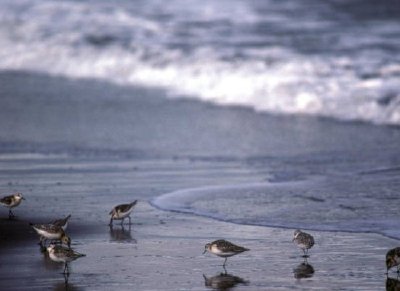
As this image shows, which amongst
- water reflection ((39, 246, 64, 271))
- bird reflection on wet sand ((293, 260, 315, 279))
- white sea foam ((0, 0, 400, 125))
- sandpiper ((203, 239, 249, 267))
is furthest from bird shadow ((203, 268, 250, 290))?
white sea foam ((0, 0, 400, 125))

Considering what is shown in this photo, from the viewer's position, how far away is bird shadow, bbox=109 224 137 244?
11930 mm

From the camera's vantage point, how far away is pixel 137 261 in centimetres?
1098

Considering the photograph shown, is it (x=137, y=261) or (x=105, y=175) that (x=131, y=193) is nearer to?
(x=105, y=175)

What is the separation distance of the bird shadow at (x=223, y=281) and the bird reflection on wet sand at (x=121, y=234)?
167 centimetres

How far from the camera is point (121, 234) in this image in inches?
481

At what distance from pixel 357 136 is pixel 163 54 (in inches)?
484

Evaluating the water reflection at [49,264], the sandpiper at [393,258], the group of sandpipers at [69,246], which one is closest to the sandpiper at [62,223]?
the group of sandpipers at [69,246]

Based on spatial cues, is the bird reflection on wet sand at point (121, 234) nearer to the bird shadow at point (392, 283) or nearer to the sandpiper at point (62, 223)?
the sandpiper at point (62, 223)

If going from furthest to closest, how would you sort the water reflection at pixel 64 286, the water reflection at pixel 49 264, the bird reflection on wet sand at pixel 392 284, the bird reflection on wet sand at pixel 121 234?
the bird reflection on wet sand at pixel 121 234 < the water reflection at pixel 49 264 < the water reflection at pixel 64 286 < the bird reflection on wet sand at pixel 392 284

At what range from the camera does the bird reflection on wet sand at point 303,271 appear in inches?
408

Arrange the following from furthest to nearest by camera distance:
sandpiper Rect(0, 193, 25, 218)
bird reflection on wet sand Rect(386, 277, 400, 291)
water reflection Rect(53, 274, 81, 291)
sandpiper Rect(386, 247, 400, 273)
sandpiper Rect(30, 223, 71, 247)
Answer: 1. sandpiper Rect(0, 193, 25, 218)
2. sandpiper Rect(30, 223, 71, 247)
3. sandpiper Rect(386, 247, 400, 273)
4. water reflection Rect(53, 274, 81, 291)
5. bird reflection on wet sand Rect(386, 277, 400, 291)

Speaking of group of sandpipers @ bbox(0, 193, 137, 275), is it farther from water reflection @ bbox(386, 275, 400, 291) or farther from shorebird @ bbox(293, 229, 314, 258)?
water reflection @ bbox(386, 275, 400, 291)

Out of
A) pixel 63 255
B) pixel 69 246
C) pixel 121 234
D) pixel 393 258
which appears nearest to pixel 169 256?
pixel 69 246

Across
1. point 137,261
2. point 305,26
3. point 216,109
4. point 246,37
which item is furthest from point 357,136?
point 305,26
